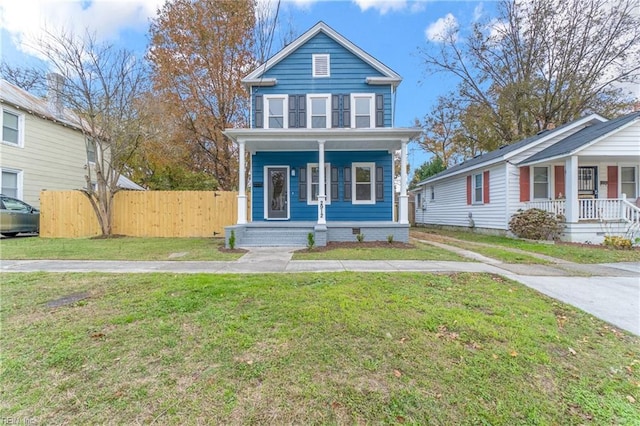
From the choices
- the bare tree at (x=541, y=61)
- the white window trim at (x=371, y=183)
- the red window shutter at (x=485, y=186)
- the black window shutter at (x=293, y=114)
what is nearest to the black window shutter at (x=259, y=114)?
the black window shutter at (x=293, y=114)

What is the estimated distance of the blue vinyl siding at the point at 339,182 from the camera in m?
12.9

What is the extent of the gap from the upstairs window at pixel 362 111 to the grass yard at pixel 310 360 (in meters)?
10.1

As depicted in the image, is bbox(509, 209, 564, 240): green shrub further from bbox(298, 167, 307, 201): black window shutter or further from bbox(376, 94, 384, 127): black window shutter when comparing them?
bbox(298, 167, 307, 201): black window shutter

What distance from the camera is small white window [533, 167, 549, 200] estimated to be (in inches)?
516

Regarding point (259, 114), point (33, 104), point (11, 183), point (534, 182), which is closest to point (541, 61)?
point (534, 182)

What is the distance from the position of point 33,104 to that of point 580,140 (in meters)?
23.1

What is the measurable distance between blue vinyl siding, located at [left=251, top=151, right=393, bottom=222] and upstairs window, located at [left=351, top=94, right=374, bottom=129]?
1324 mm

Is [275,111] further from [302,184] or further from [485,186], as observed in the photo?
[485,186]

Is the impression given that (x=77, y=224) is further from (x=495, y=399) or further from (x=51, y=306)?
(x=495, y=399)

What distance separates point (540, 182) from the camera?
13.1 metres

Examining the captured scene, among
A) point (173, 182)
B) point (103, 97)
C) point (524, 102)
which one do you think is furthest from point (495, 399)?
point (173, 182)

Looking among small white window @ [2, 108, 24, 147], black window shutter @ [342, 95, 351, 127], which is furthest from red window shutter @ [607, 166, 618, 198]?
small white window @ [2, 108, 24, 147]

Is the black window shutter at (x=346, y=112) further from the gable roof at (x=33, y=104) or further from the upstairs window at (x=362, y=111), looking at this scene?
the gable roof at (x=33, y=104)

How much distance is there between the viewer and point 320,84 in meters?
13.2
